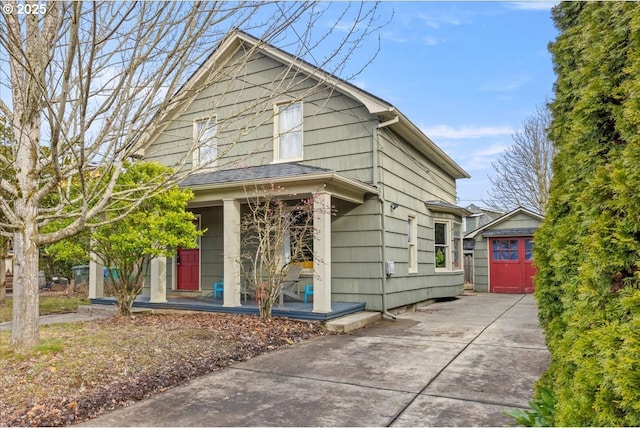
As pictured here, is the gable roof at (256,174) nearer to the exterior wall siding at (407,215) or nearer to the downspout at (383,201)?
the downspout at (383,201)

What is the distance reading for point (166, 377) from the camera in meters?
4.49

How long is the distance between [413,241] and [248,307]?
468 centimetres

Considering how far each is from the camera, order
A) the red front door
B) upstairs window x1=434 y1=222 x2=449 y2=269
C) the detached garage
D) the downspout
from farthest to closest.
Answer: the detached garage → upstairs window x1=434 y1=222 x2=449 y2=269 → the red front door → the downspout

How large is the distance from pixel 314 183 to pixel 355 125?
206 cm

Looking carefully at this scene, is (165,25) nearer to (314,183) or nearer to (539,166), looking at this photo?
(314,183)

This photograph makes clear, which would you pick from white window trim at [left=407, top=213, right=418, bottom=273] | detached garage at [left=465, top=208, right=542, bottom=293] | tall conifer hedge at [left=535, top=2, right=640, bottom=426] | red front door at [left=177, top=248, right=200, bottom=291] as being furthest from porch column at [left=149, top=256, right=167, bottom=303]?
detached garage at [left=465, top=208, right=542, bottom=293]

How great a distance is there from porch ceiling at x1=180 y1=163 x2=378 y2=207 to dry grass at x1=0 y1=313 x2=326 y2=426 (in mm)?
2421

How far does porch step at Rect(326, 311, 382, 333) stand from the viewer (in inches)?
287

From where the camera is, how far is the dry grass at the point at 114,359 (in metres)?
3.65

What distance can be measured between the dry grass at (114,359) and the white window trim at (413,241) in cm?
411

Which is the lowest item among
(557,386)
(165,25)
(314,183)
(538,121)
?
(557,386)

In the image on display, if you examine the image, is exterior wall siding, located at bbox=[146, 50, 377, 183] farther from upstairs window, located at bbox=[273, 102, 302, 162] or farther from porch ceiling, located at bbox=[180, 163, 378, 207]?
porch ceiling, located at bbox=[180, 163, 378, 207]

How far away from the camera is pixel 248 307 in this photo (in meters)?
8.17

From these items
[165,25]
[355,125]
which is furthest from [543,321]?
[355,125]
